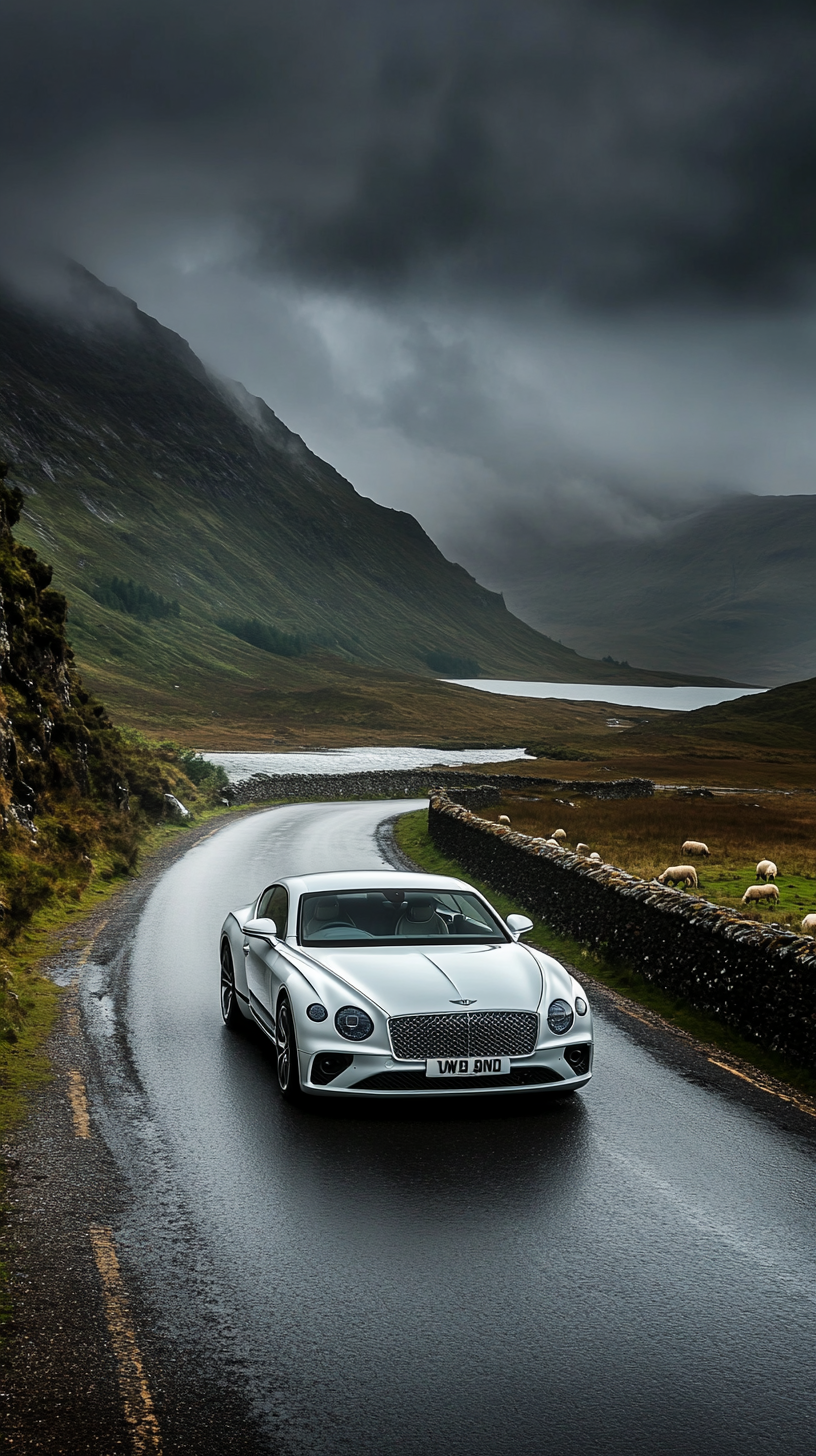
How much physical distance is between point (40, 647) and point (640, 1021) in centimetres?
2194

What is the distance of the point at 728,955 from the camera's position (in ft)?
39.8

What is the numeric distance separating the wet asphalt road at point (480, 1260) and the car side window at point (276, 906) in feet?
4.27

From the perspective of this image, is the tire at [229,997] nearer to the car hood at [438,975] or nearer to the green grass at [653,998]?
the car hood at [438,975]

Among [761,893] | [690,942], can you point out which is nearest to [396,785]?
[761,893]

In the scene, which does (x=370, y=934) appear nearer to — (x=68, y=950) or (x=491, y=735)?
(x=68, y=950)

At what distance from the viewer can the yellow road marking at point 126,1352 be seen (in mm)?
4281

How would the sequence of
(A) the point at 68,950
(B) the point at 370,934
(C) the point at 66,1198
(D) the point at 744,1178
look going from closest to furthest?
(C) the point at 66,1198
(D) the point at 744,1178
(B) the point at 370,934
(A) the point at 68,950

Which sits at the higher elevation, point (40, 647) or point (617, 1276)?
point (40, 647)

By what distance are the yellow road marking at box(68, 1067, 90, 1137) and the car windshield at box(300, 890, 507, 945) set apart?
7.27 feet

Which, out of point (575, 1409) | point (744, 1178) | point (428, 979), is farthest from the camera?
point (428, 979)

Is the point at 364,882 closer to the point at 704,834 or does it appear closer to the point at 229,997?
the point at 229,997

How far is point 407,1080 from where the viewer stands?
789cm

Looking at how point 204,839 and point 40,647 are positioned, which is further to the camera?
point 204,839

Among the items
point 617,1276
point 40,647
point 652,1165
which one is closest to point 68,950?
point 652,1165
